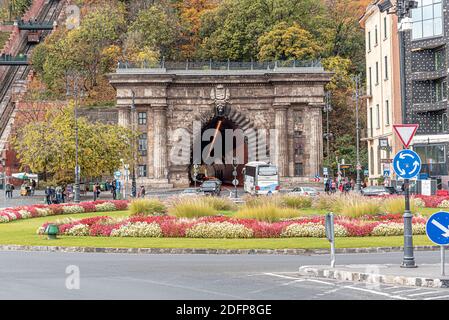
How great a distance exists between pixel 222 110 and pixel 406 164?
79.5 metres

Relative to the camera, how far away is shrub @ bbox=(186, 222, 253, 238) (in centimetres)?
3759

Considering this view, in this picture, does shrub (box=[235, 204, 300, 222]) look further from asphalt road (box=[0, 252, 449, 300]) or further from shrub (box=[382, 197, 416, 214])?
asphalt road (box=[0, 252, 449, 300])

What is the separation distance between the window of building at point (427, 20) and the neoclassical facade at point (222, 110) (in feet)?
76.2

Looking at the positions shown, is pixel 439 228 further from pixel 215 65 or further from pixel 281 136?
pixel 215 65

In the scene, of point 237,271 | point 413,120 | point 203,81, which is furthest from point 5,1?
point 237,271

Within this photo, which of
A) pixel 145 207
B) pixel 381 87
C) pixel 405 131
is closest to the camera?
pixel 405 131

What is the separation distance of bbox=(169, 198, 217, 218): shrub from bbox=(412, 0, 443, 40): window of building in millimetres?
39549

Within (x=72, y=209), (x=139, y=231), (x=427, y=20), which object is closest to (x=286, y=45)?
(x=427, y=20)

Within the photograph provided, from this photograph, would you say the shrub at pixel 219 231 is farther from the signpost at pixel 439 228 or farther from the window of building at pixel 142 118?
the window of building at pixel 142 118

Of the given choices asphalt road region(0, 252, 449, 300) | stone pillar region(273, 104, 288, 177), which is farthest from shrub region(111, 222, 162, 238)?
stone pillar region(273, 104, 288, 177)

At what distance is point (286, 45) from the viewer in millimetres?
115438

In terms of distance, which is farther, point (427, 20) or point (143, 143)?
point (143, 143)
